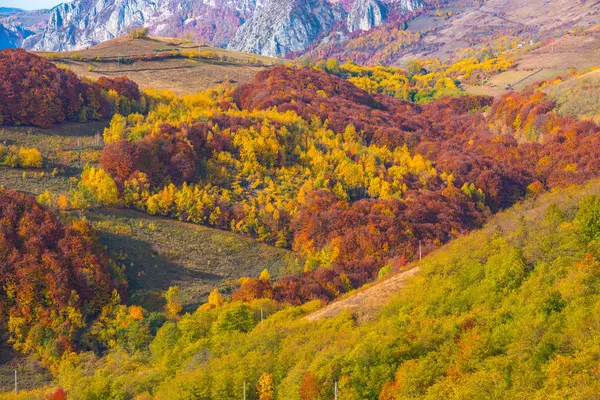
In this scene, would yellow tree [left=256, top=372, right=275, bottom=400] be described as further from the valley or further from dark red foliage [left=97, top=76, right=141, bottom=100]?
dark red foliage [left=97, top=76, right=141, bottom=100]

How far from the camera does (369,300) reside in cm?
4931

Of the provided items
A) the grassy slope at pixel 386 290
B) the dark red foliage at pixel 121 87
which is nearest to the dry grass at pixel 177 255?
the grassy slope at pixel 386 290

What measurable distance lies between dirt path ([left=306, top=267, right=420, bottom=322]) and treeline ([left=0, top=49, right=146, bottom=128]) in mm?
57212

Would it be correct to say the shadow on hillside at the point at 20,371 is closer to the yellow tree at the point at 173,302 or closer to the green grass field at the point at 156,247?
the green grass field at the point at 156,247

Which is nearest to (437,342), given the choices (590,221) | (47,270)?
(590,221)

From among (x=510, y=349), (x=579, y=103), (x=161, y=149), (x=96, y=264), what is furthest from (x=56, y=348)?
(x=579, y=103)

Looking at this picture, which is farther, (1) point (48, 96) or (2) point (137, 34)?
(2) point (137, 34)

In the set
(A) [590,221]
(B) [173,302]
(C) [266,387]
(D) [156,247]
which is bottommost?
(B) [173,302]

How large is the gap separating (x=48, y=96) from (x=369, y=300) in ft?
209

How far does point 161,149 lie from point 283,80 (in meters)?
63.7

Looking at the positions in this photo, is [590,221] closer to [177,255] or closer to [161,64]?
[177,255]

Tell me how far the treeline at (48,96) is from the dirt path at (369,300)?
57212 mm

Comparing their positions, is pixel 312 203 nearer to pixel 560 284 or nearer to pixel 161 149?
pixel 161 149

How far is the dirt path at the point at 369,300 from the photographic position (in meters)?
47.9
